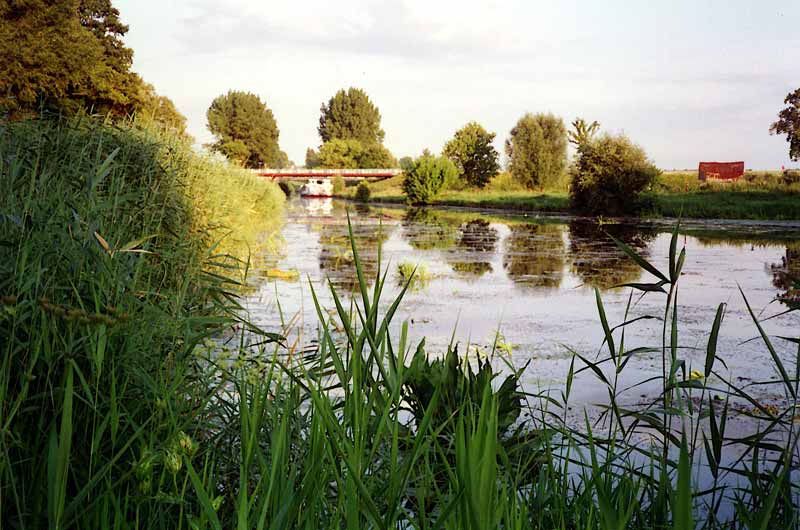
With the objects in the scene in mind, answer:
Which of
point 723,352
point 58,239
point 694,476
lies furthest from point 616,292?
point 58,239

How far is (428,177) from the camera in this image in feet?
133

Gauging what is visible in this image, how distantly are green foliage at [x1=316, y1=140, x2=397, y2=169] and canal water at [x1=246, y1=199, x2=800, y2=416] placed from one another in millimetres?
57857

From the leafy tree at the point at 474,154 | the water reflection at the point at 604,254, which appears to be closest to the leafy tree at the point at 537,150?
the leafy tree at the point at 474,154

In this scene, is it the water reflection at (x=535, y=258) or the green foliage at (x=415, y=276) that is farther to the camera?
the water reflection at (x=535, y=258)

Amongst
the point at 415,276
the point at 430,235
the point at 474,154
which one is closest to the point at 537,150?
the point at 474,154

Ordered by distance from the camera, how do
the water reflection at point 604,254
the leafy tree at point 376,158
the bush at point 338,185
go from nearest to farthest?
the water reflection at point 604,254 < the bush at point 338,185 < the leafy tree at point 376,158

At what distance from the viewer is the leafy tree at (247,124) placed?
67.2m

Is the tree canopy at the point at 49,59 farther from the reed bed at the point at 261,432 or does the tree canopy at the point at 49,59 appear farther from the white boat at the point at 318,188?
the white boat at the point at 318,188

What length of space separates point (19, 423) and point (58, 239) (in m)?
0.92

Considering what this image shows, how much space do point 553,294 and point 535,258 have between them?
3906mm

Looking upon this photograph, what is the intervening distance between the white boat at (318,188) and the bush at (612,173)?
38805mm

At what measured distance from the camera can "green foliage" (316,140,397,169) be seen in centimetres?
7531

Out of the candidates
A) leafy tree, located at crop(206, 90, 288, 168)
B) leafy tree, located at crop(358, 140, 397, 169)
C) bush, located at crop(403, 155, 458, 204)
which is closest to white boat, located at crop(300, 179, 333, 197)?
leafy tree, located at crop(206, 90, 288, 168)

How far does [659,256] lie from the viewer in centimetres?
1245
